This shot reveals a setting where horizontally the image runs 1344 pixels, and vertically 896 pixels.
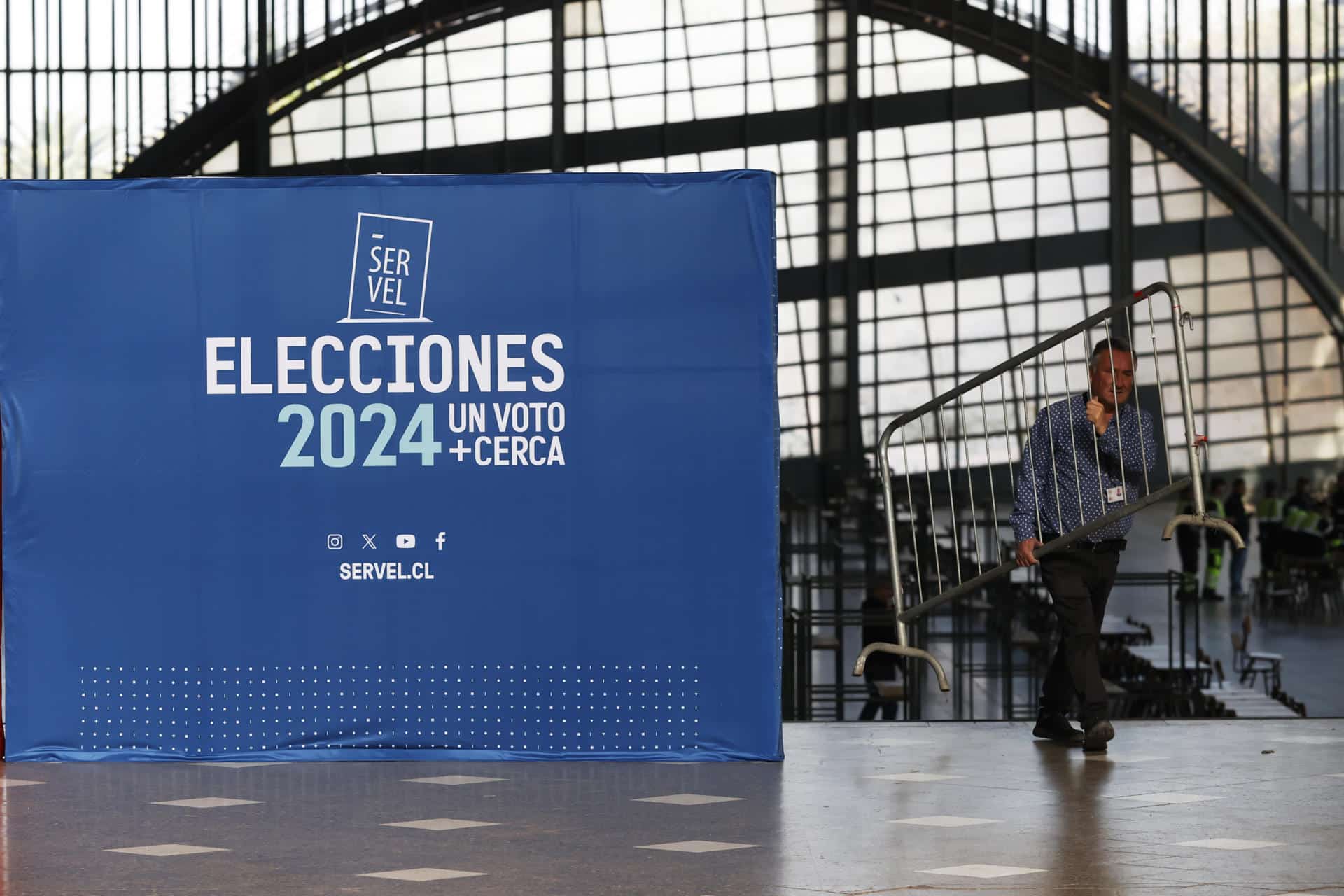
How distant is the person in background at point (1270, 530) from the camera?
23453 mm

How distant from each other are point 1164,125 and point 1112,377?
3007 cm

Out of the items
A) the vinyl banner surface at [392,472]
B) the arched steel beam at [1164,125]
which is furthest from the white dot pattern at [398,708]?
the arched steel beam at [1164,125]

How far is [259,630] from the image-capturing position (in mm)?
6539

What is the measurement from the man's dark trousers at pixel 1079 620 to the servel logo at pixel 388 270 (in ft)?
8.37

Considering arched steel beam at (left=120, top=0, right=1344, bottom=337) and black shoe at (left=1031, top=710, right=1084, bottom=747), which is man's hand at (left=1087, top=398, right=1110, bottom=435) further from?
arched steel beam at (left=120, top=0, right=1344, bottom=337)

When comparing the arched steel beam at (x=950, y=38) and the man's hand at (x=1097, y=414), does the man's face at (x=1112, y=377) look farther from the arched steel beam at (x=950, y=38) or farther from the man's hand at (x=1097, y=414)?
the arched steel beam at (x=950, y=38)

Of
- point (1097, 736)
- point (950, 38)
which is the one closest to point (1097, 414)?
point (1097, 736)

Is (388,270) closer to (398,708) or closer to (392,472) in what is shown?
(392,472)

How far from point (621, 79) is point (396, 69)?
3969 millimetres

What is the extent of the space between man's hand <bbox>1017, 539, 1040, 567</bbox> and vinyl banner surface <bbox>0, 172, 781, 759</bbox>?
934 millimetres

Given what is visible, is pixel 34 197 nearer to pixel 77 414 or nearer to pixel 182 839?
pixel 77 414

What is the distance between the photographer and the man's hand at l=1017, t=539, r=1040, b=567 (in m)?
6.51

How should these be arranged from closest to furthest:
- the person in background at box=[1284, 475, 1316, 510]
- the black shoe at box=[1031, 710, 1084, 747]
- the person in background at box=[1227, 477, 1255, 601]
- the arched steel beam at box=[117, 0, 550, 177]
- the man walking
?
1. the man walking
2. the black shoe at box=[1031, 710, 1084, 747]
3. the person in background at box=[1227, 477, 1255, 601]
4. the person in background at box=[1284, 475, 1316, 510]
5. the arched steel beam at box=[117, 0, 550, 177]

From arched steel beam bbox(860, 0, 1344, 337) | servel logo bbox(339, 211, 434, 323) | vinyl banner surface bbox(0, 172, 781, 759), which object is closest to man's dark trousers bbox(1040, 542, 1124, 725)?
vinyl banner surface bbox(0, 172, 781, 759)
